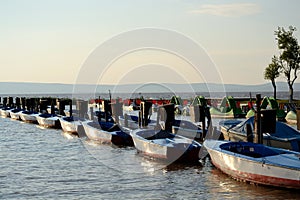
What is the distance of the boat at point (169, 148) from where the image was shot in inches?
997

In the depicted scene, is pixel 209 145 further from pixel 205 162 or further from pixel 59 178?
pixel 59 178

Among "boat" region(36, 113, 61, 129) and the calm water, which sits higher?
"boat" region(36, 113, 61, 129)

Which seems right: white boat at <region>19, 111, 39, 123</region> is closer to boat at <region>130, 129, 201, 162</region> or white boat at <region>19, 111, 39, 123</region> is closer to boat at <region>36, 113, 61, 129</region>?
boat at <region>36, 113, 61, 129</region>

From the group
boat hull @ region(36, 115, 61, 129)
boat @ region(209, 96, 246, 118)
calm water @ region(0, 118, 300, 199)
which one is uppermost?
boat @ region(209, 96, 246, 118)

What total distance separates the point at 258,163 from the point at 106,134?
16.3 metres

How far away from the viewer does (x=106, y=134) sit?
3391 cm

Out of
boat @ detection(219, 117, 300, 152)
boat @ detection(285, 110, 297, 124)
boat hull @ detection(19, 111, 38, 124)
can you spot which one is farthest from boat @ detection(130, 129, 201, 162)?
boat hull @ detection(19, 111, 38, 124)

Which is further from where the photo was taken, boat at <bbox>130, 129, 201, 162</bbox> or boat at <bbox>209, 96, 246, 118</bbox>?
boat at <bbox>209, 96, 246, 118</bbox>

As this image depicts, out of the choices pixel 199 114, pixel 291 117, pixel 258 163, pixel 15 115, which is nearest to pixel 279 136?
pixel 199 114

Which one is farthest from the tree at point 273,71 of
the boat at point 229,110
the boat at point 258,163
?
the boat at point 258,163

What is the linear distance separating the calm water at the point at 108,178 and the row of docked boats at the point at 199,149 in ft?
1.63

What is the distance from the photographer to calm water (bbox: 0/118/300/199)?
64.1 ft

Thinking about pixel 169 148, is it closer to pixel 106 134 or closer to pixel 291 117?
pixel 106 134

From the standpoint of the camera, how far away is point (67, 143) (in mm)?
36531
